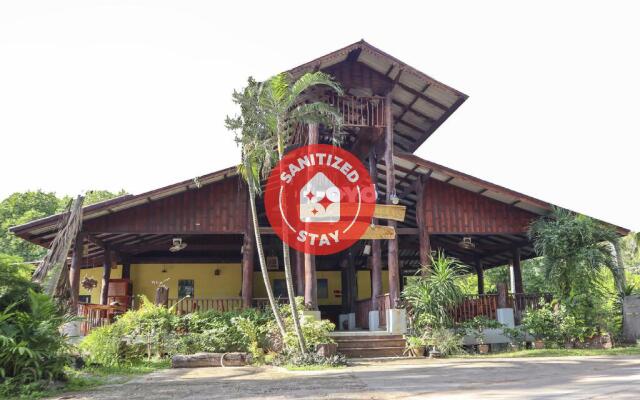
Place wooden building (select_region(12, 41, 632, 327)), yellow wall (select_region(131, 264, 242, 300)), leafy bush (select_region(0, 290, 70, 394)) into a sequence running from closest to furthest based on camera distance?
leafy bush (select_region(0, 290, 70, 394)), wooden building (select_region(12, 41, 632, 327)), yellow wall (select_region(131, 264, 242, 300))

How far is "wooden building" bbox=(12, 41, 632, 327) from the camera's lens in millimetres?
15477

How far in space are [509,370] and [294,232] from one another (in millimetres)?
9047

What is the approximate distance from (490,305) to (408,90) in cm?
713

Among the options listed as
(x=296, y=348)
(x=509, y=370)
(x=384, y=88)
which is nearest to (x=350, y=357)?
(x=296, y=348)

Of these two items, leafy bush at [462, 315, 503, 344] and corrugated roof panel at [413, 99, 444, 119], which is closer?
leafy bush at [462, 315, 503, 344]

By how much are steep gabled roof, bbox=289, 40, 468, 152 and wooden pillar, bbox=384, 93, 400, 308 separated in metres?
0.84

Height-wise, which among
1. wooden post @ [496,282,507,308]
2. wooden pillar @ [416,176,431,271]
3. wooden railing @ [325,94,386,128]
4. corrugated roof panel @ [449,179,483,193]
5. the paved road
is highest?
wooden railing @ [325,94,386,128]

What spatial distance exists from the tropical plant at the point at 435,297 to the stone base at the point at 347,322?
560 cm

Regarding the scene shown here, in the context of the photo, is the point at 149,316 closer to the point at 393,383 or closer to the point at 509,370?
the point at 393,383

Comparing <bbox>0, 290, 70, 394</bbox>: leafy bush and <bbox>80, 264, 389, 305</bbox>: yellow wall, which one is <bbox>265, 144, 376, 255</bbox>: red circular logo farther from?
<bbox>0, 290, 70, 394</bbox>: leafy bush

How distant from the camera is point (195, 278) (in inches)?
845

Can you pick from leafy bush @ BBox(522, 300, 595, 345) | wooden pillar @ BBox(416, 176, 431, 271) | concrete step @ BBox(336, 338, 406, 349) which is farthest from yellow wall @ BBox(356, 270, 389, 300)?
concrete step @ BBox(336, 338, 406, 349)

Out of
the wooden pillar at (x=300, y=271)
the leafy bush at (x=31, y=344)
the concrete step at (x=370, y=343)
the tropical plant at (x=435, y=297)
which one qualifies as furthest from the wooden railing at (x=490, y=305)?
the leafy bush at (x=31, y=344)

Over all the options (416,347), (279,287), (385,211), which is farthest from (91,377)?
(279,287)
